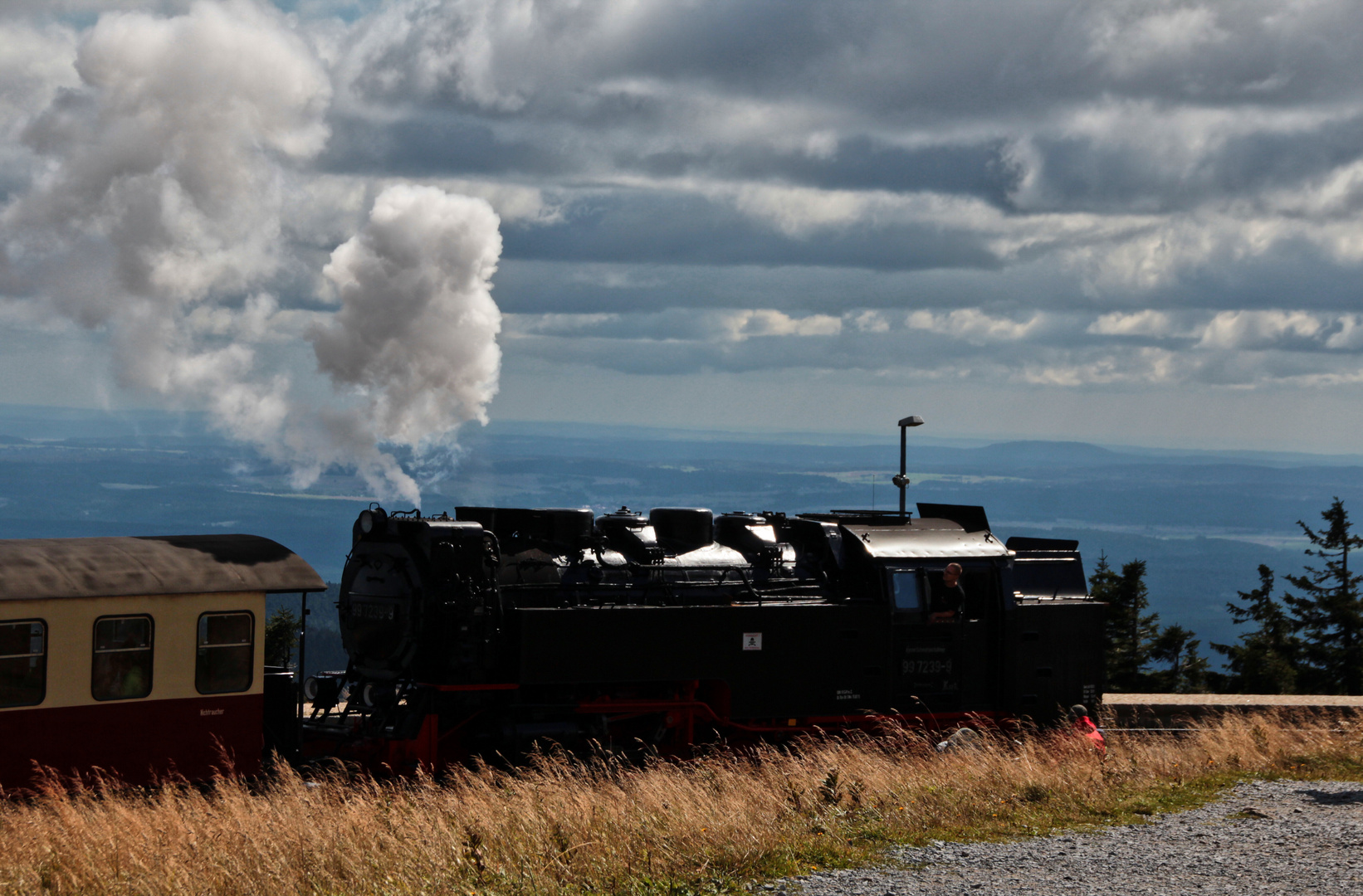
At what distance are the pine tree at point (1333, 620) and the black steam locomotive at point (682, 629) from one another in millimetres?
23871

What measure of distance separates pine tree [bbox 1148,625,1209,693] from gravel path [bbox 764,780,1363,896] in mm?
30808

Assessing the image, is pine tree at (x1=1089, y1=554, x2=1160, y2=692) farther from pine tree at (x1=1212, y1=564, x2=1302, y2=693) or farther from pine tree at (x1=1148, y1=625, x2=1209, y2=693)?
pine tree at (x1=1212, y1=564, x2=1302, y2=693)

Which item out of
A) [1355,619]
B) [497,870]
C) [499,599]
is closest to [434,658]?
[499,599]

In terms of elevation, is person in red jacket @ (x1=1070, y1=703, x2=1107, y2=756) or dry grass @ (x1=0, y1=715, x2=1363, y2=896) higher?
dry grass @ (x1=0, y1=715, x2=1363, y2=896)

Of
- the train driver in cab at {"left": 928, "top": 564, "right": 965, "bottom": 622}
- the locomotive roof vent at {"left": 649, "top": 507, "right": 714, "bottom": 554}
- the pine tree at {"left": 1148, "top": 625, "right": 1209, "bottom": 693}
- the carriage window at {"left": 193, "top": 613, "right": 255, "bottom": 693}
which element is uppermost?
the locomotive roof vent at {"left": 649, "top": 507, "right": 714, "bottom": 554}

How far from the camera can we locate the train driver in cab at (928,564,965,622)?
54.5ft

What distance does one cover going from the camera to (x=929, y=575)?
55.0 ft

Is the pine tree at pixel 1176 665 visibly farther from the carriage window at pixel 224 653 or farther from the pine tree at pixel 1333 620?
the carriage window at pixel 224 653

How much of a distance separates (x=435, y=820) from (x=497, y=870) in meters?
1.70

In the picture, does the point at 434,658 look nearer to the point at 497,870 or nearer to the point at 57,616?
the point at 57,616

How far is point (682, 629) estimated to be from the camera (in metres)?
15.4

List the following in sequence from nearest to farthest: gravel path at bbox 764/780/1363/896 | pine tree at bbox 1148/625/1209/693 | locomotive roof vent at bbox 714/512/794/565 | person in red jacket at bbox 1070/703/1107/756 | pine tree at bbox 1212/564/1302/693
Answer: gravel path at bbox 764/780/1363/896 < person in red jacket at bbox 1070/703/1107/756 < locomotive roof vent at bbox 714/512/794/565 < pine tree at bbox 1212/564/1302/693 < pine tree at bbox 1148/625/1209/693

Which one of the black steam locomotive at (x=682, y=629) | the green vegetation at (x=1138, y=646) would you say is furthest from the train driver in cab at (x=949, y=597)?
the green vegetation at (x=1138, y=646)

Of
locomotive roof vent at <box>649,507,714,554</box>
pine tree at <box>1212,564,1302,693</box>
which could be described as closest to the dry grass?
locomotive roof vent at <box>649,507,714,554</box>
